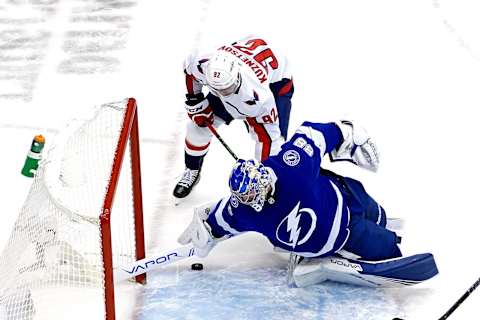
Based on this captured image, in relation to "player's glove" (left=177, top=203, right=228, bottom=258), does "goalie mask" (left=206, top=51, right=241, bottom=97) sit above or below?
above

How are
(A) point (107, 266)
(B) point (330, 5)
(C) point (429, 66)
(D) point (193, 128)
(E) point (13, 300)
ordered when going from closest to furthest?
(A) point (107, 266)
(E) point (13, 300)
(D) point (193, 128)
(C) point (429, 66)
(B) point (330, 5)

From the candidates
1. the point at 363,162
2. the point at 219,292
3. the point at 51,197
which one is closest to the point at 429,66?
the point at 363,162

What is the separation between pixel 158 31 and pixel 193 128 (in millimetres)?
1533

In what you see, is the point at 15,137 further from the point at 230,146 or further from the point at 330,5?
the point at 330,5

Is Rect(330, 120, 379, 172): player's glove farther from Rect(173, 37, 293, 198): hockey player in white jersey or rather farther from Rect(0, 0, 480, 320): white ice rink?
Rect(0, 0, 480, 320): white ice rink

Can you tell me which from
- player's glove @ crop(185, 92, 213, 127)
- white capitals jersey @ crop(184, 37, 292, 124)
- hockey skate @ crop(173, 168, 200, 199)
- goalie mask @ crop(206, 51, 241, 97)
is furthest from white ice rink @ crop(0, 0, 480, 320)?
goalie mask @ crop(206, 51, 241, 97)

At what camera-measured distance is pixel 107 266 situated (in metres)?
3.23

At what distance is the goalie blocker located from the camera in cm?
389

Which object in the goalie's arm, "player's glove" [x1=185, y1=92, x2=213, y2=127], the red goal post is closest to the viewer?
the red goal post

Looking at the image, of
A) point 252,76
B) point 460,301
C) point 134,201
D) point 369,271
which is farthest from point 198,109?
point 460,301

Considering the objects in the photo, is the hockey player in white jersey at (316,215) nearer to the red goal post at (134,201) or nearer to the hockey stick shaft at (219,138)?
the red goal post at (134,201)

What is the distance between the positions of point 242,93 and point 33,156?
1.05m

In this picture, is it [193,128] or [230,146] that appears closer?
[193,128]

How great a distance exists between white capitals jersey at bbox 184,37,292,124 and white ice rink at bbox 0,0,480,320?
0.54 m
